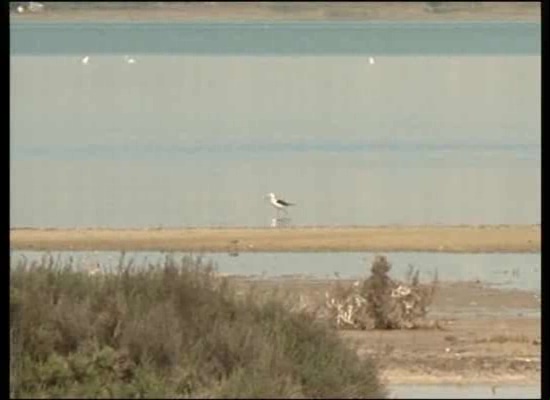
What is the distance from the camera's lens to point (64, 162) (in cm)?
2022

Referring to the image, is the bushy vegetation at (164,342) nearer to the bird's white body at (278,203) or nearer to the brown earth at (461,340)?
the brown earth at (461,340)

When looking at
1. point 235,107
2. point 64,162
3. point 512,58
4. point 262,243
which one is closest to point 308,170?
point 64,162

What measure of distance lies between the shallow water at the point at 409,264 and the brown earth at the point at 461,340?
0.31m

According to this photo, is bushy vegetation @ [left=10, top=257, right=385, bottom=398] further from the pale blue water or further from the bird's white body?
the bird's white body

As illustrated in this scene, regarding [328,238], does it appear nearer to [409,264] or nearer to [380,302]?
[409,264]

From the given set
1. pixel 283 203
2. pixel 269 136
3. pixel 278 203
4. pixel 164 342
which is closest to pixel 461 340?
pixel 164 342

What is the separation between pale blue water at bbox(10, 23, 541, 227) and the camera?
17.1 m

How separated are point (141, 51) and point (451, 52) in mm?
10483

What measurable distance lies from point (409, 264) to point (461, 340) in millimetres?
3435

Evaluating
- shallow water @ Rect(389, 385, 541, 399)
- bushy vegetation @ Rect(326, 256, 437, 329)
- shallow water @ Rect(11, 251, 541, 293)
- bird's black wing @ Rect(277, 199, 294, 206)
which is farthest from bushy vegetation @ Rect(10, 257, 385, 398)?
bird's black wing @ Rect(277, 199, 294, 206)

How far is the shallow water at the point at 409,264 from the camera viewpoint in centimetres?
1142

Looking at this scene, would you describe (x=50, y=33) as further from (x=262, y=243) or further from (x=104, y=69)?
(x=262, y=243)

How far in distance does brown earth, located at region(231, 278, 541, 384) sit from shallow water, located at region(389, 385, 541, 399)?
0.21 ft

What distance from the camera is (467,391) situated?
776cm
